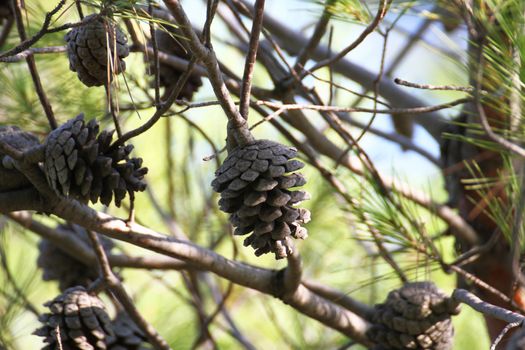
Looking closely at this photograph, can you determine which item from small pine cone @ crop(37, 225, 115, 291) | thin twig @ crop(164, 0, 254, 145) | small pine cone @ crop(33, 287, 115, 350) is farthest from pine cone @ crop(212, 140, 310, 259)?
small pine cone @ crop(37, 225, 115, 291)

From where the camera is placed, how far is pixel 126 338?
3.74ft

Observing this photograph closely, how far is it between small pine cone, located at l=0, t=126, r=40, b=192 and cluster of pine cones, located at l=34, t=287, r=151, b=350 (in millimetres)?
220

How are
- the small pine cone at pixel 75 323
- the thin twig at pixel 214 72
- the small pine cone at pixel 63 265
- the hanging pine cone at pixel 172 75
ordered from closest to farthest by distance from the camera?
the thin twig at pixel 214 72, the small pine cone at pixel 75 323, the hanging pine cone at pixel 172 75, the small pine cone at pixel 63 265

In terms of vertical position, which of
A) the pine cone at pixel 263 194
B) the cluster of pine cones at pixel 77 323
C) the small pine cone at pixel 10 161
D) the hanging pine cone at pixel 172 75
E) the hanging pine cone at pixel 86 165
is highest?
the hanging pine cone at pixel 172 75

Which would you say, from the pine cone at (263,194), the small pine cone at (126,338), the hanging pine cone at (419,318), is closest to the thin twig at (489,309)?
the hanging pine cone at (419,318)

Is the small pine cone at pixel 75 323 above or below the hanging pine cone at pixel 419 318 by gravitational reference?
above

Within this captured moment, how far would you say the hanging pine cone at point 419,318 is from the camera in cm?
110

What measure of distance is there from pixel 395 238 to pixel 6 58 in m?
0.64

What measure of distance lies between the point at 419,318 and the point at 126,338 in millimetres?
451

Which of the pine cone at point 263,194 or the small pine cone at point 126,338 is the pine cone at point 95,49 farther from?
the small pine cone at point 126,338

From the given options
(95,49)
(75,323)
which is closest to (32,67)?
Answer: (95,49)

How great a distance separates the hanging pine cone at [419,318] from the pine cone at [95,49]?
57cm

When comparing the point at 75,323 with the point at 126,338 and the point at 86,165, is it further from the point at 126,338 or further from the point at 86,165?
the point at 86,165

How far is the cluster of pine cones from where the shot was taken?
1.03m
